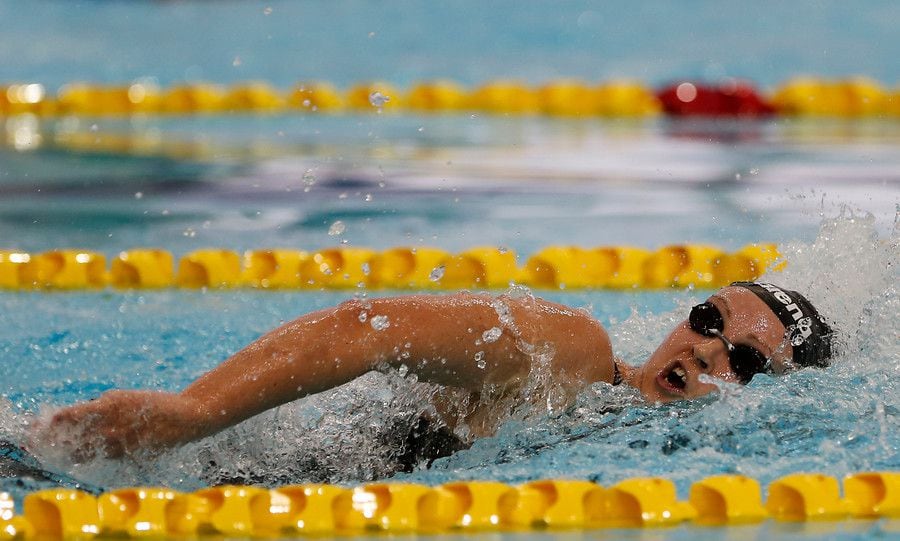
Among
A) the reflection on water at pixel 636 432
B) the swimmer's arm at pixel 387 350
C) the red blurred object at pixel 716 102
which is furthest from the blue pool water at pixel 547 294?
the red blurred object at pixel 716 102

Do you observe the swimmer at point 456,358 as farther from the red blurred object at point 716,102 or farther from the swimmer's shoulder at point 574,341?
the red blurred object at point 716,102

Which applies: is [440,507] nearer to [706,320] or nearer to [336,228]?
[706,320]

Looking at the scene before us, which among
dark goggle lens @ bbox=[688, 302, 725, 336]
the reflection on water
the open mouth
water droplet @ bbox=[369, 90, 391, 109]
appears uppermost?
water droplet @ bbox=[369, 90, 391, 109]

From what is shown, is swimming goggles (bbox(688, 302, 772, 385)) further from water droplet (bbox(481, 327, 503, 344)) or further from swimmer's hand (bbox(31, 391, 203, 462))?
swimmer's hand (bbox(31, 391, 203, 462))

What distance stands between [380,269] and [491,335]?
76.0 inches

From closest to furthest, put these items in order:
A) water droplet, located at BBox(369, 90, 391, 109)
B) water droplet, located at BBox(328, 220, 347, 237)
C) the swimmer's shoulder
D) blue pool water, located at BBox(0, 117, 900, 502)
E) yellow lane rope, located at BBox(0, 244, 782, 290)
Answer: the swimmer's shoulder < blue pool water, located at BBox(0, 117, 900, 502) < yellow lane rope, located at BBox(0, 244, 782, 290) < water droplet, located at BBox(369, 90, 391, 109) < water droplet, located at BBox(328, 220, 347, 237)

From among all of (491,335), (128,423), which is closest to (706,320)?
(491,335)

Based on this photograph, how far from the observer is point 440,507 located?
7.04ft

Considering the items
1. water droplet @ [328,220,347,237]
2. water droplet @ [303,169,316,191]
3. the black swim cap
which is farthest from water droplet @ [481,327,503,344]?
water droplet @ [303,169,316,191]

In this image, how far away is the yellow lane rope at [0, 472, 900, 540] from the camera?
210 cm

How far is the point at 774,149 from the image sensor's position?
6.29 meters

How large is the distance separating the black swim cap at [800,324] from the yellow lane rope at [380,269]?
1.50 metres

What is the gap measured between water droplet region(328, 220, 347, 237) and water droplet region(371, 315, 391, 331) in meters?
2.35

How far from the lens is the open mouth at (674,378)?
246 centimetres
